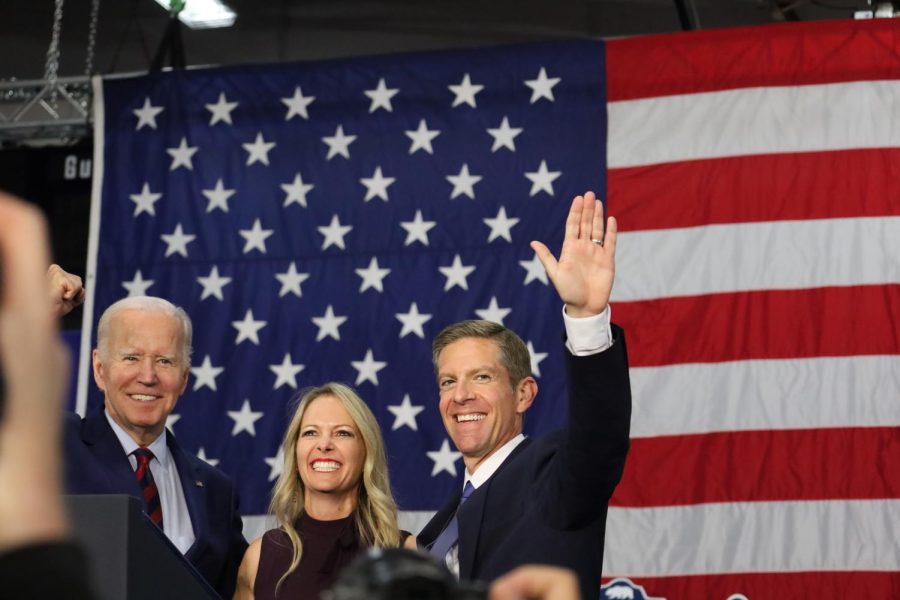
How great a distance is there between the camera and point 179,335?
11.4 ft

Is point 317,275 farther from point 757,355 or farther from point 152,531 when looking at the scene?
point 152,531

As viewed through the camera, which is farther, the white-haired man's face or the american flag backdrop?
the american flag backdrop

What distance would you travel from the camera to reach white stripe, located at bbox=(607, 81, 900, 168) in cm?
495

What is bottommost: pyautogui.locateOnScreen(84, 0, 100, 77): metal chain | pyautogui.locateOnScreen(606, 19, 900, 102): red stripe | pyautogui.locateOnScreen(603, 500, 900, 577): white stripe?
pyautogui.locateOnScreen(603, 500, 900, 577): white stripe

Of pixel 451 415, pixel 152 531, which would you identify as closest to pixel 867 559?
pixel 451 415

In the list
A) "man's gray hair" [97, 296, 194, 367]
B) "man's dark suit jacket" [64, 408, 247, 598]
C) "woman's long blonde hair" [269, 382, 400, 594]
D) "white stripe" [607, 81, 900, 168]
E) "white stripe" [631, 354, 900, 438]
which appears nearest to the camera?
"woman's long blonde hair" [269, 382, 400, 594]

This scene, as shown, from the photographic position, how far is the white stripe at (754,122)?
16.2 feet

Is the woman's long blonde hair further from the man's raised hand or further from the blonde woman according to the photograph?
the man's raised hand

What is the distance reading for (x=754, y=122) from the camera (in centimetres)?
504

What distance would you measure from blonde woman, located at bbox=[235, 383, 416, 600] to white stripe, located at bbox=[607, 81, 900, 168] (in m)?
2.40

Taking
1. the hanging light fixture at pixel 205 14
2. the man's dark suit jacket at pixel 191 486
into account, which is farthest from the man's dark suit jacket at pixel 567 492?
the hanging light fixture at pixel 205 14

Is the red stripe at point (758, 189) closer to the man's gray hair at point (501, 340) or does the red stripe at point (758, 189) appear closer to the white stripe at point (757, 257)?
the white stripe at point (757, 257)

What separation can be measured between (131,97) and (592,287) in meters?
4.25

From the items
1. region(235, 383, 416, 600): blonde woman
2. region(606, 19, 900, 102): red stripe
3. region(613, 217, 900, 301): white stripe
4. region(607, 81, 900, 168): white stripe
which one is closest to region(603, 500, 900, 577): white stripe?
region(613, 217, 900, 301): white stripe
